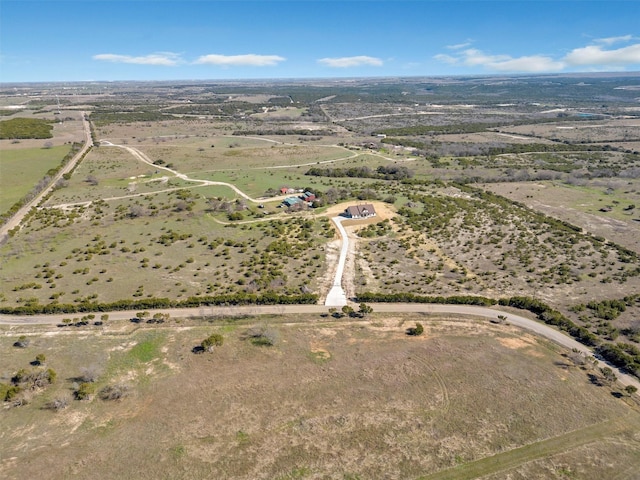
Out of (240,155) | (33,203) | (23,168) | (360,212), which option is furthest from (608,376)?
(23,168)

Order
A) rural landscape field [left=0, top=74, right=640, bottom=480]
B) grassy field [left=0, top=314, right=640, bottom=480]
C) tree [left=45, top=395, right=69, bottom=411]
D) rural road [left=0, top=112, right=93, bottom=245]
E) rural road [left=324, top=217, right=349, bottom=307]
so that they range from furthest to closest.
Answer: rural road [left=0, top=112, right=93, bottom=245] → rural road [left=324, top=217, right=349, bottom=307] → tree [left=45, top=395, right=69, bottom=411] → rural landscape field [left=0, top=74, right=640, bottom=480] → grassy field [left=0, top=314, right=640, bottom=480]

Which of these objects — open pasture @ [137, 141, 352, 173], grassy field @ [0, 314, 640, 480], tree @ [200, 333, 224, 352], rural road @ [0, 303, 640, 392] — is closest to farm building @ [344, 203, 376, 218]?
rural road @ [0, 303, 640, 392]

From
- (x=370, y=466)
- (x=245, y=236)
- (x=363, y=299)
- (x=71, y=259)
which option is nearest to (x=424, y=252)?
(x=363, y=299)

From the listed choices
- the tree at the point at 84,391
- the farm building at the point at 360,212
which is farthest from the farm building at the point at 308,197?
the tree at the point at 84,391

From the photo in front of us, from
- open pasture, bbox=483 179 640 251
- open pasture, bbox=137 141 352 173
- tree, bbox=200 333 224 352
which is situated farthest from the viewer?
open pasture, bbox=137 141 352 173

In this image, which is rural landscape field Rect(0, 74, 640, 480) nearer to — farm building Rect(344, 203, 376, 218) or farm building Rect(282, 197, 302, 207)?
farm building Rect(282, 197, 302, 207)

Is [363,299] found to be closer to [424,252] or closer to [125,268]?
[424,252]

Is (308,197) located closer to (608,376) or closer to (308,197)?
(308,197)
